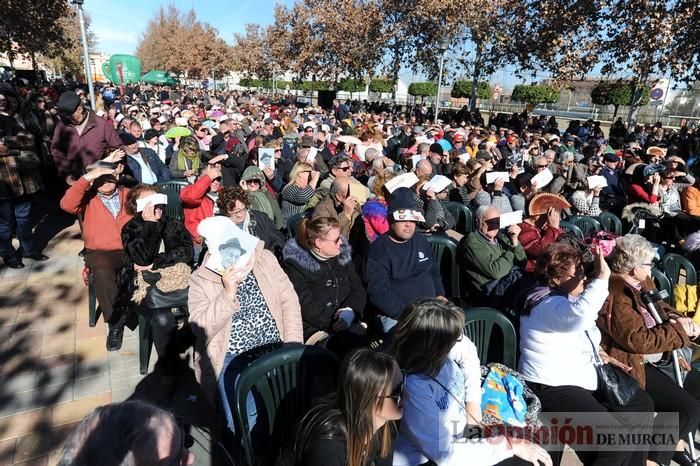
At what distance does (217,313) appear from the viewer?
2.47 m

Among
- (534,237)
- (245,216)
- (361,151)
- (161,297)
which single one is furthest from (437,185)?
(361,151)

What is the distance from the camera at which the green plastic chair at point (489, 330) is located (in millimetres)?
2744

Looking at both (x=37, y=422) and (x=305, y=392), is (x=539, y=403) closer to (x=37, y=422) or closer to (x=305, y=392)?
(x=305, y=392)

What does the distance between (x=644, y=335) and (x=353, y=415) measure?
85.7 inches

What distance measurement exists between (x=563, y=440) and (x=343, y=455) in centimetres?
166

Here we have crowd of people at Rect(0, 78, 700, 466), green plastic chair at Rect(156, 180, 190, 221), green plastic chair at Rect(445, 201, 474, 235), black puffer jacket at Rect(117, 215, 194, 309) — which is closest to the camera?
crowd of people at Rect(0, 78, 700, 466)

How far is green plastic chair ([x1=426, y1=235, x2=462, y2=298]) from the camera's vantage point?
4242 millimetres

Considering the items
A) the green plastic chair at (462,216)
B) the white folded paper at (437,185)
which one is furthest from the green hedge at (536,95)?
the white folded paper at (437,185)

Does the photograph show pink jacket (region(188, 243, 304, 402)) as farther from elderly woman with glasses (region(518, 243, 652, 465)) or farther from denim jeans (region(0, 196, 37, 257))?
denim jeans (region(0, 196, 37, 257))

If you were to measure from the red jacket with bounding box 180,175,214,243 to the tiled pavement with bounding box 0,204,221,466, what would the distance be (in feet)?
4.02

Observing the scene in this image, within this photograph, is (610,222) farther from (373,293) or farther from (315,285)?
(315,285)

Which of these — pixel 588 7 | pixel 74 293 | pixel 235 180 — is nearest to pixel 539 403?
pixel 74 293

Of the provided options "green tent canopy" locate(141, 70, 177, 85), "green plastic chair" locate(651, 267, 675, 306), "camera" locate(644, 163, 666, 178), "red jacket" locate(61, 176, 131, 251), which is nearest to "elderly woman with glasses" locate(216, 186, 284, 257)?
"red jacket" locate(61, 176, 131, 251)

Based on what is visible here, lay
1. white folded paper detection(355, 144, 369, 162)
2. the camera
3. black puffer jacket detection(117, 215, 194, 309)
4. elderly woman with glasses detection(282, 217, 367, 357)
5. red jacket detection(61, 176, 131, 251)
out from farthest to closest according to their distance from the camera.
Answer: white folded paper detection(355, 144, 369, 162) < the camera < red jacket detection(61, 176, 131, 251) < black puffer jacket detection(117, 215, 194, 309) < elderly woman with glasses detection(282, 217, 367, 357)
